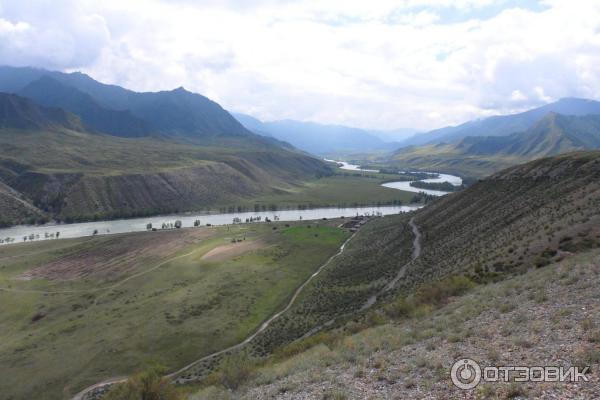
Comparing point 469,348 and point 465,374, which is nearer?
point 465,374

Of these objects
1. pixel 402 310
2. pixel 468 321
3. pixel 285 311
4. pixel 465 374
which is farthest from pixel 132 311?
pixel 465 374

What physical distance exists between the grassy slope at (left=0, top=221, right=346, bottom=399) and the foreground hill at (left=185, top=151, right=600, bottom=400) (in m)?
12.1

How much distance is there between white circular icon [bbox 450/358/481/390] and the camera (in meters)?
15.4

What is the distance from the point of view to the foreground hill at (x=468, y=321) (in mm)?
17141

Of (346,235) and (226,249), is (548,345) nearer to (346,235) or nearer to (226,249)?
(226,249)

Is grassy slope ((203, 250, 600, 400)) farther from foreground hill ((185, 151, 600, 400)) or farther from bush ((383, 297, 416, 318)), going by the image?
bush ((383, 297, 416, 318))

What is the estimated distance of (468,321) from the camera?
23688 mm

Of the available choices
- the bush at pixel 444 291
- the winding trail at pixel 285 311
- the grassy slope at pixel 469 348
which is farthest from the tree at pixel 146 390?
the bush at pixel 444 291

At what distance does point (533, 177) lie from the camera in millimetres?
82438

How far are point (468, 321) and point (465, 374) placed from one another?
318 inches

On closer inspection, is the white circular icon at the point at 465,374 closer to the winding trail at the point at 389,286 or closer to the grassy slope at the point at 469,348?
the grassy slope at the point at 469,348

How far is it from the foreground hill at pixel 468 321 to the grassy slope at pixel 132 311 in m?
12.1

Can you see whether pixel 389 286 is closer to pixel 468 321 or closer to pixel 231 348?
pixel 231 348

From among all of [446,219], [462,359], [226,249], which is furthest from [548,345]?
[226,249]
